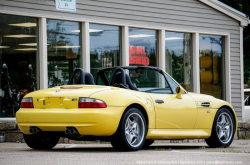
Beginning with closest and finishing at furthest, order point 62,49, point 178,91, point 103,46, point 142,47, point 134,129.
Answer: point 134,129 < point 178,91 < point 62,49 < point 103,46 < point 142,47

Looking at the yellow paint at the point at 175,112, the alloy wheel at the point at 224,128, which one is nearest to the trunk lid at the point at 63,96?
the yellow paint at the point at 175,112

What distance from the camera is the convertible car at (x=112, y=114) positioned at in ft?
27.7

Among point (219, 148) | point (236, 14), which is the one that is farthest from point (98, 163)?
point (236, 14)

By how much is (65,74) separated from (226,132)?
4804 mm

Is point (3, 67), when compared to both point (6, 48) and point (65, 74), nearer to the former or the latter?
point (6, 48)

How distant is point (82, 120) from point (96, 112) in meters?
0.22

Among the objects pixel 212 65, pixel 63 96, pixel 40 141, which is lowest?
pixel 40 141

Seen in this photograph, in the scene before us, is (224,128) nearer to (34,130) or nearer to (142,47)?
(34,130)

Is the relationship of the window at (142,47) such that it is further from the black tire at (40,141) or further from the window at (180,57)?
the black tire at (40,141)

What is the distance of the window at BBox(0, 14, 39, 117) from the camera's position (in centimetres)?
1288

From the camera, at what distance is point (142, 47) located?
1620 centimetres

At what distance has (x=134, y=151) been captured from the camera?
876 centimetres

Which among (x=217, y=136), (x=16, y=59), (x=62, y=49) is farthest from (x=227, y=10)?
(x=217, y=136)

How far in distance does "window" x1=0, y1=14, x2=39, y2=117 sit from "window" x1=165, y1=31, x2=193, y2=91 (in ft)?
15.0
